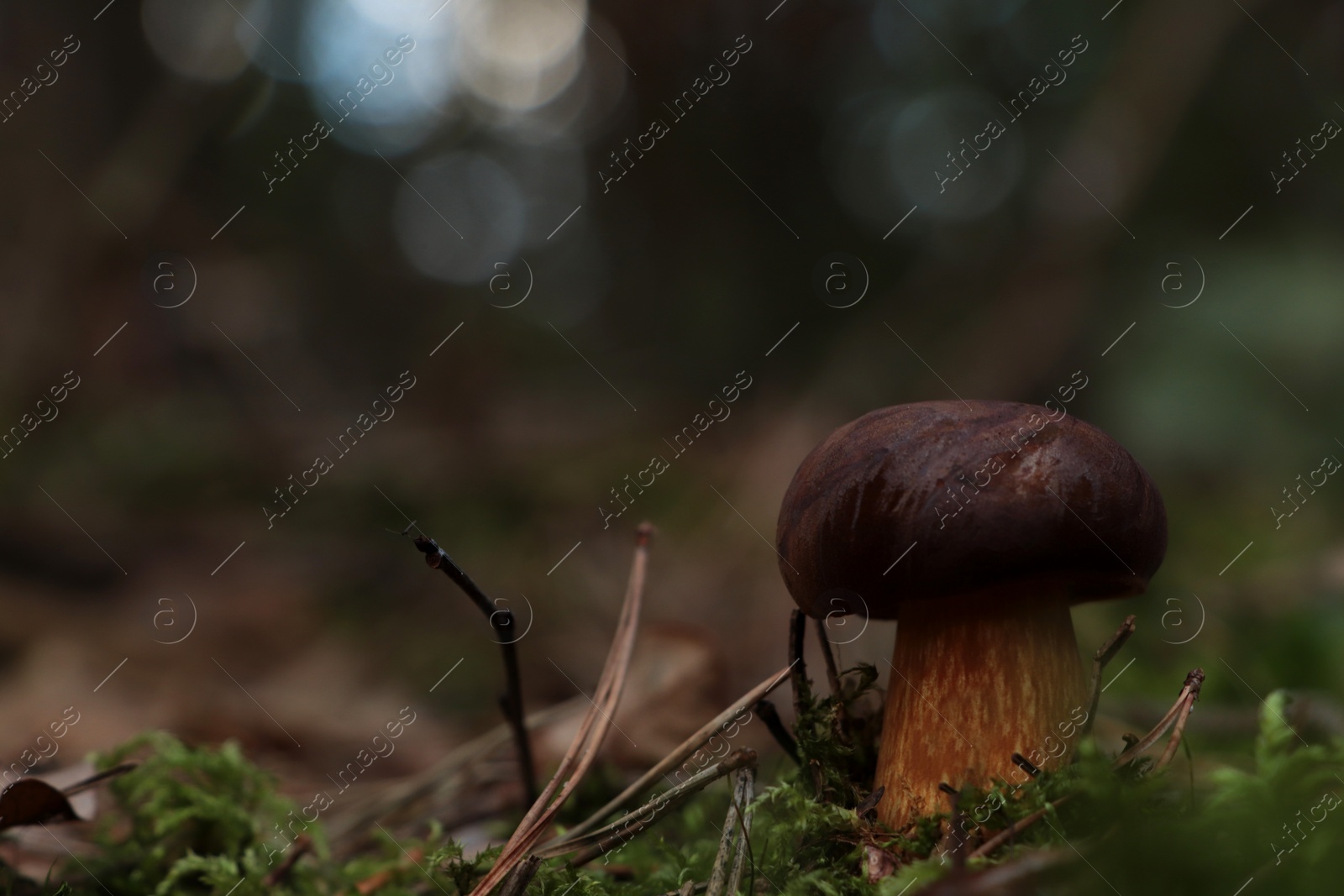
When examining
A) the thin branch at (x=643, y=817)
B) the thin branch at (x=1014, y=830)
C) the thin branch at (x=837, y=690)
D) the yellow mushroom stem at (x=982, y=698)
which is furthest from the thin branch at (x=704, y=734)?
the thin branch at (x=1014, y=830)

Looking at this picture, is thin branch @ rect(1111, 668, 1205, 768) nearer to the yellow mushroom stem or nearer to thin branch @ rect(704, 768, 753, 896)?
the yellow mushroom stem

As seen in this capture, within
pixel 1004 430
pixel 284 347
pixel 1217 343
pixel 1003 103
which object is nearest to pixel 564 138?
pixel 284 347

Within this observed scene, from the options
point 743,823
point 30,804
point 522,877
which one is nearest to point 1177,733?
point 743,823

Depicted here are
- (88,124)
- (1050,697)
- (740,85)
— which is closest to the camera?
(1050,697)

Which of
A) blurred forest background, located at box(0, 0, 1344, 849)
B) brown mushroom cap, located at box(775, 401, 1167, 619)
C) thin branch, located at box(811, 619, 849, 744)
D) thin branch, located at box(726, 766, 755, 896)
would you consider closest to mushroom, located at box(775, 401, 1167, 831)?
brown mushroom cap, located at box(775, 401, 1167, 619)

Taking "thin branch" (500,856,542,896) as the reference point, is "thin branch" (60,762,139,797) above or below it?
above

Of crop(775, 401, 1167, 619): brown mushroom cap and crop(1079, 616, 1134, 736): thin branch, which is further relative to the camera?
crop(1079, 616, 1134, 736): thin branch

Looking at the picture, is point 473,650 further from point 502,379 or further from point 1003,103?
point 502,379
